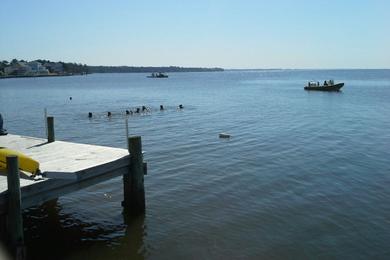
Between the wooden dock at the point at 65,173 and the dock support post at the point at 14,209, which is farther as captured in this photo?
the wooden dock at the point at 65,173

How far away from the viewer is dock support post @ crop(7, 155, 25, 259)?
33.2 feet

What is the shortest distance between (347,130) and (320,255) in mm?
23040

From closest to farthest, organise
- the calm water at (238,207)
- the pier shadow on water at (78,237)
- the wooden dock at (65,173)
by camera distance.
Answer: the wooden dock at (65,173)
the pier shadow on water at (78,237)
the calm water at (238,207)

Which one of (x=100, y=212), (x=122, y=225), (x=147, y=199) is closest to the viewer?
(x=122, y=225)

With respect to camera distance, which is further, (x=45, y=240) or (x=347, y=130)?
(x=347, y=130)

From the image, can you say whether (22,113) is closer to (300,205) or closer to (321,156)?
(321,156)

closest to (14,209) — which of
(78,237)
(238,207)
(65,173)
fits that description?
(65,173)

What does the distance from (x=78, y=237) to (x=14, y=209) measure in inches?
115

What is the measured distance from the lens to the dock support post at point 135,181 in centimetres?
1363

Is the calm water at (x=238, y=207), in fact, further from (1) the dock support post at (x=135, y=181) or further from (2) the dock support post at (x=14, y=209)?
(2) the dock support post at (x=14, y=209)

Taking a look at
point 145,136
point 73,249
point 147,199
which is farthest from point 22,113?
point 73,249

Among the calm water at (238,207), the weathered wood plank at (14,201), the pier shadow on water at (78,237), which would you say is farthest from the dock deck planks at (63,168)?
the calm water at (238,207)

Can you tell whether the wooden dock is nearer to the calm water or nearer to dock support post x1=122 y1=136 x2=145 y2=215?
dock support post x1=122 y1=136 x2=145 y2=215

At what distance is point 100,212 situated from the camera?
14.7 metres
